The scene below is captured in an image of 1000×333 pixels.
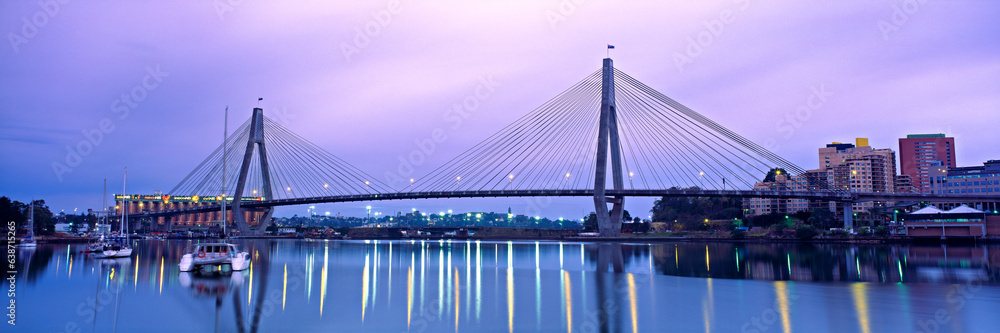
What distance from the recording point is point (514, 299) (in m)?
20.4

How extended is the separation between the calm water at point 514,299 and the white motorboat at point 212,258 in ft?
2.18

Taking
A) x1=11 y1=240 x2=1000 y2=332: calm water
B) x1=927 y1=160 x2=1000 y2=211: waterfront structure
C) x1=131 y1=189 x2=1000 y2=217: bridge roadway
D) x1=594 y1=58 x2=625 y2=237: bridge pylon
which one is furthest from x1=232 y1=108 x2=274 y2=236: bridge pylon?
x1=927 y1=160 x2=1000 y2=211: waterfront structure

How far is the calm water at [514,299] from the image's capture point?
15.9 metres

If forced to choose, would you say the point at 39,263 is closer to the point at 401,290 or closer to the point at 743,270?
the point at 401,290

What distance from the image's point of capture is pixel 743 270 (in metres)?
30.7

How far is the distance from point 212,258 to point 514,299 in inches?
651

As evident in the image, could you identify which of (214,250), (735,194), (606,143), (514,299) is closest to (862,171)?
(735,194)

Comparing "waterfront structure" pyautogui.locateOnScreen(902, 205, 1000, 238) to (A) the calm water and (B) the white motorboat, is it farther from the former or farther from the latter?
(B) the white motorboat

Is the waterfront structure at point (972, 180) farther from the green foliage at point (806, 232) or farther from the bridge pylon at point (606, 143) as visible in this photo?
the bridge pylon at point (606, 143)

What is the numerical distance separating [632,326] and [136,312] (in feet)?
44.3

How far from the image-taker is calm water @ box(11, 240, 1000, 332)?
15852 millimetres

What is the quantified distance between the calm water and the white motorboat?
0.66 m

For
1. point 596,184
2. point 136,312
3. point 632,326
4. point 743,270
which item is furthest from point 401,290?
point 596,184

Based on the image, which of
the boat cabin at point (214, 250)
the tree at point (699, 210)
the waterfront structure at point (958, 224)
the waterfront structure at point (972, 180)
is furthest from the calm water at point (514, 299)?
the waterfront structure at point (972, 180)
